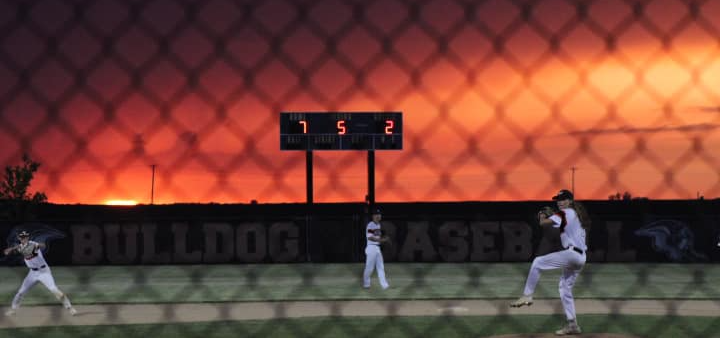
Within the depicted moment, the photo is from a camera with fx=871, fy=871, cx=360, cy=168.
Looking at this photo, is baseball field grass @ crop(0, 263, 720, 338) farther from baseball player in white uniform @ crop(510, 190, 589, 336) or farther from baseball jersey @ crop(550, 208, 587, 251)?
baseball jersey @ crop(550, 208, 587, 251)

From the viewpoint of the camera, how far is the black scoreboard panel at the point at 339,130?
29094 mm

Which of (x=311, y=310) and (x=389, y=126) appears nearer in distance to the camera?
(x=311, y=310)

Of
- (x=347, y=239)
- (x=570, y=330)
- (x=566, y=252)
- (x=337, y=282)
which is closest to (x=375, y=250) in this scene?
(x=337, y=282)

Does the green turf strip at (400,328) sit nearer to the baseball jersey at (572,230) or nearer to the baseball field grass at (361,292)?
the baseball field grass at (361,292)

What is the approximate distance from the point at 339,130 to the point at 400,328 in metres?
18.3

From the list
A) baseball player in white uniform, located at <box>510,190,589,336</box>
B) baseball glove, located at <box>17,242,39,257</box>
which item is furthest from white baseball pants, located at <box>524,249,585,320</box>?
baseball glove, located at <box>17,242,39,257</box>

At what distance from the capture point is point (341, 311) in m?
13.8

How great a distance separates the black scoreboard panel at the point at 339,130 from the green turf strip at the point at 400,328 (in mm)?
16653

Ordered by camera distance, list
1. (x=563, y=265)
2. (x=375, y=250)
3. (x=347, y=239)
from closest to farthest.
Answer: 1. (x=563, y=265)
2. (x=375, y=250)
3. (x=347, y=239)

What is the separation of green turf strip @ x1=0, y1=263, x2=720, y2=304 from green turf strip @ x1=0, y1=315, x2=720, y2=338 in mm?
3956

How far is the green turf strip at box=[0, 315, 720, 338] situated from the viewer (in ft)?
36.4

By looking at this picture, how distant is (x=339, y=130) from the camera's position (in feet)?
96.8

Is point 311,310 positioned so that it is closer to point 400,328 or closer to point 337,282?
point 400,328

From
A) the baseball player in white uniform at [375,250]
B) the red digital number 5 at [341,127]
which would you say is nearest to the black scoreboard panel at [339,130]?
the red digital number 5 at [341,127]
